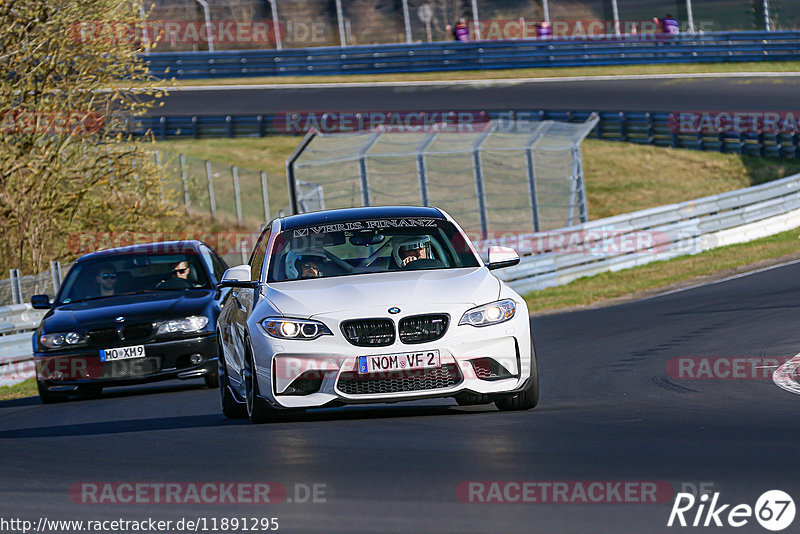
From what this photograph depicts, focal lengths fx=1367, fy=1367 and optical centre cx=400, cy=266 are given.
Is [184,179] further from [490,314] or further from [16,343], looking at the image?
[490,314]

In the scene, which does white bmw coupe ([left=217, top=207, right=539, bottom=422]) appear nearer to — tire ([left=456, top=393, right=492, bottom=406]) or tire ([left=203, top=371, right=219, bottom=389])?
tire ([left=456, top=393, right=492, bottom=406])

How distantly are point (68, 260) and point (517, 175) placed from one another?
31.1ft

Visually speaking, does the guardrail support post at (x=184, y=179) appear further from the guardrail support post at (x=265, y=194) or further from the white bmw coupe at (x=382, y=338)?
the white bmw coupe at (x=382, y=338)

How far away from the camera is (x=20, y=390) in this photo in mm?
16766

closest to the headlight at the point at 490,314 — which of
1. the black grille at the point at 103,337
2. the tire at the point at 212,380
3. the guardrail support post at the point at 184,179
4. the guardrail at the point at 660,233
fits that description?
the tire at the point at 212,380

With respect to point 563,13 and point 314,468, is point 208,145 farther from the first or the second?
point 314,468

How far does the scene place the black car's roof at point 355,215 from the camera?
31.7 feet

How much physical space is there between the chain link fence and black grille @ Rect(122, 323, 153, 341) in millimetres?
28448

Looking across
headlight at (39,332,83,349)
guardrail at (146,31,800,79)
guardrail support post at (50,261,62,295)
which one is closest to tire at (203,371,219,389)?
headlight at (39,332,83,349)

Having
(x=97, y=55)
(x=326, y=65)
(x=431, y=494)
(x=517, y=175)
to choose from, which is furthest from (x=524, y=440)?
(x=326, y=65)

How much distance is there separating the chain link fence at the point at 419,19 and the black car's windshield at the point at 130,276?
A: 88.8ft

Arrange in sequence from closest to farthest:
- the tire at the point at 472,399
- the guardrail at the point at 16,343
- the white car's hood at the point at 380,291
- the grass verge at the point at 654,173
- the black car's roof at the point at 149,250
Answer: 1. the white car's hood at the point at 380,291
2. the tire at the point at 472,399
3. the black car's roof at the point at 149,250
4. the guardrail at the point at 16,343
5. the grass verge at the point at 654,173

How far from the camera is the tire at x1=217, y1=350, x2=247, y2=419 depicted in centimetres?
989

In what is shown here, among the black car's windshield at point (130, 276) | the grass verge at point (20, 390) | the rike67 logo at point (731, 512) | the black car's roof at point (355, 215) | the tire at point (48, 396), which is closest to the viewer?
the rike67 logo at point (731, 512)
